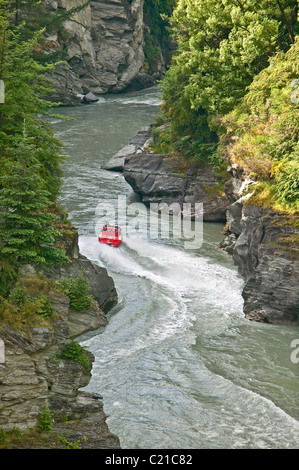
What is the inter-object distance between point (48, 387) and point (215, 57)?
81.8 ft

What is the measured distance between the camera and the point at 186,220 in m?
35.0

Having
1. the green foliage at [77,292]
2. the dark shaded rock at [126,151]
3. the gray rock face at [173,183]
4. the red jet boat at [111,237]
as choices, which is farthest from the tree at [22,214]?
the dark shaded rock at [126,151]

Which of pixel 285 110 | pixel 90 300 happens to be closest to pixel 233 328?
pixel 90 300

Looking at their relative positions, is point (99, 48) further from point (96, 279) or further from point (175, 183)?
point (96, 279)

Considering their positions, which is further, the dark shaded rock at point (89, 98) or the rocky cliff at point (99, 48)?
the dark shaded rock at point (89, 98)

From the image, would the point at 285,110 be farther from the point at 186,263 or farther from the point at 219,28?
the point at 219,28

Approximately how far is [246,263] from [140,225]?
9.91 meters

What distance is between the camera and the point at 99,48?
246 feet

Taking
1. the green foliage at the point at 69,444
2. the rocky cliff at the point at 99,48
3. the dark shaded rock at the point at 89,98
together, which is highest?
the rocky cliff at the point at 99,48

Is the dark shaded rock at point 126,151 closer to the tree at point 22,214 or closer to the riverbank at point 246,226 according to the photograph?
the riverbank at point 246,226

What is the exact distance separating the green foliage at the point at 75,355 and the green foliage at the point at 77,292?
312 centimetres

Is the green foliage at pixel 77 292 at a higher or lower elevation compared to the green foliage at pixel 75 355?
higher

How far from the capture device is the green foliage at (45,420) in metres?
14.1

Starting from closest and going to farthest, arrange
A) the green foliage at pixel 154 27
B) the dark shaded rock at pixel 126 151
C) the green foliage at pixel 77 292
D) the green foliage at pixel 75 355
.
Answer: the green foliage at pixel 75 355 → the green foliage at pixel 77 292 → the dark shaded rock at pixel 126 151 → the green foliage at pixel 154 27
